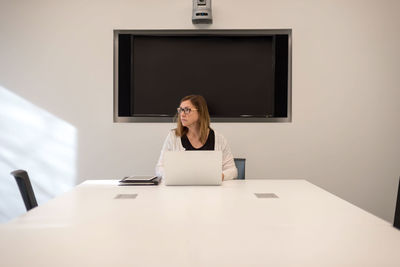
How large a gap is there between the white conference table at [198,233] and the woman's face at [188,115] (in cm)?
115

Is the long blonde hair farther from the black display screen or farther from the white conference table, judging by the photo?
the white conference table

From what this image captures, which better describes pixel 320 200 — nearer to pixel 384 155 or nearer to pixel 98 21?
pixel 384 155

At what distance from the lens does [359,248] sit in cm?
126

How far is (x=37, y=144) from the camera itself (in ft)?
13.9

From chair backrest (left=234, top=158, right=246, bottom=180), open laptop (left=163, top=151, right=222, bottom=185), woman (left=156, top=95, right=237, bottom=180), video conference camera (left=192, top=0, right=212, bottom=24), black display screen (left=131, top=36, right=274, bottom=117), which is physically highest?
video conference camera (left=192, top=0, right=212, bottom=24)

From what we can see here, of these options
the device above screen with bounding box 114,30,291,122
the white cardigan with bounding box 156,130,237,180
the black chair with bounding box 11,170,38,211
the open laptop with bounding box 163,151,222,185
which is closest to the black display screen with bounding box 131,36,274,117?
the device above screen with bounding box 114,30,291,122

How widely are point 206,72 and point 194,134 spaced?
1148 mm

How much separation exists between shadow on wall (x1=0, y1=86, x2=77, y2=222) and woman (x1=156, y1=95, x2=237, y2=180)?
155 cm

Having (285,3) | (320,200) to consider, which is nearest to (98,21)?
(285,3)

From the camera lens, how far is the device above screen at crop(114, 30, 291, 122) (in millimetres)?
4273

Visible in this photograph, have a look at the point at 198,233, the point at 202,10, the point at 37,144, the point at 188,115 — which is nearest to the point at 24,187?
the point at 198,233

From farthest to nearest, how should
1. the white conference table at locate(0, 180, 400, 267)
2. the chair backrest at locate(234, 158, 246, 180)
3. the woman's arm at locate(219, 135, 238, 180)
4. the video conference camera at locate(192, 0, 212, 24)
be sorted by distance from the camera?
the video conference camera at locate(192, 0, 212, 24)
the chair backrest at locate(234, 158, 246, 180)
the woman's arm at locate(219, 135, 238, 180)
the white conference table at locate(0, 180, 400, 267)

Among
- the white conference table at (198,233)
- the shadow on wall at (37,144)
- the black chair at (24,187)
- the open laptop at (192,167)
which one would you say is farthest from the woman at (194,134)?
the shadow on wall at (37,144)

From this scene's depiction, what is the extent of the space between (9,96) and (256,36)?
2930 mm
